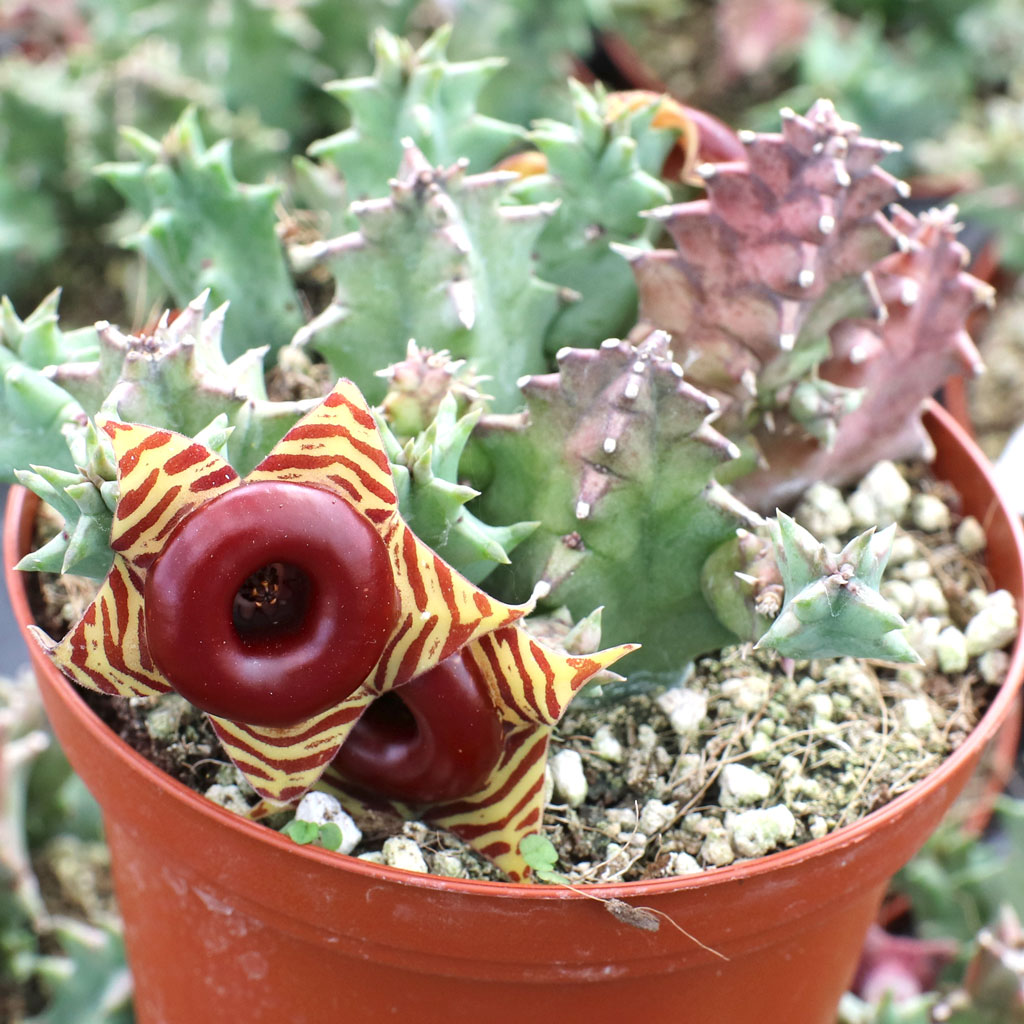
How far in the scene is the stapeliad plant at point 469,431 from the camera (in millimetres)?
582

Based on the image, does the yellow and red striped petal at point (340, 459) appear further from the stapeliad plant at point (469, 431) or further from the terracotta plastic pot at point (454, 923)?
the terracotta plastic pot at point (454, 923)

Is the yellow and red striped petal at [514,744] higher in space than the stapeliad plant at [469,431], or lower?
lower

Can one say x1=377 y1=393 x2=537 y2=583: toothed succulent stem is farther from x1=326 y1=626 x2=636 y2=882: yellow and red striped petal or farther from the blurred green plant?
the blurred green plant

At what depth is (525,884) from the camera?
0.67 meters

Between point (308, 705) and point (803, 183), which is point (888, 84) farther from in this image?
point (308, 705)

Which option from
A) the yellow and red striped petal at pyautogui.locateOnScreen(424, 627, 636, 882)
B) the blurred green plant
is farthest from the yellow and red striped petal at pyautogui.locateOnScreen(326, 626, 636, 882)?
the blurred green plant

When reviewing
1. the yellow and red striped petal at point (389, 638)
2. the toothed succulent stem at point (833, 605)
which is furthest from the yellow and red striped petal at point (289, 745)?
the toothed succulent stem at point (833, 605)

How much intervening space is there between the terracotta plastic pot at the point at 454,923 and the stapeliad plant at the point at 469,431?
50 millimetres

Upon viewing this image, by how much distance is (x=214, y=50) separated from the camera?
1.78 metres

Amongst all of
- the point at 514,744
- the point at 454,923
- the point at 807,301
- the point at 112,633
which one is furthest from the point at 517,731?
the point at 807,301

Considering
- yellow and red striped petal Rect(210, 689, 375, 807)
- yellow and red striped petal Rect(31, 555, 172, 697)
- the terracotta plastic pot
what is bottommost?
the terracotta plastic pot

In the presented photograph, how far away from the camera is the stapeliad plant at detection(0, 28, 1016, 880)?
0.58 m

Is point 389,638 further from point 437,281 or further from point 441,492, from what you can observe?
point 437,281

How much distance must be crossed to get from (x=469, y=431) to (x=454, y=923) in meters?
0.27
